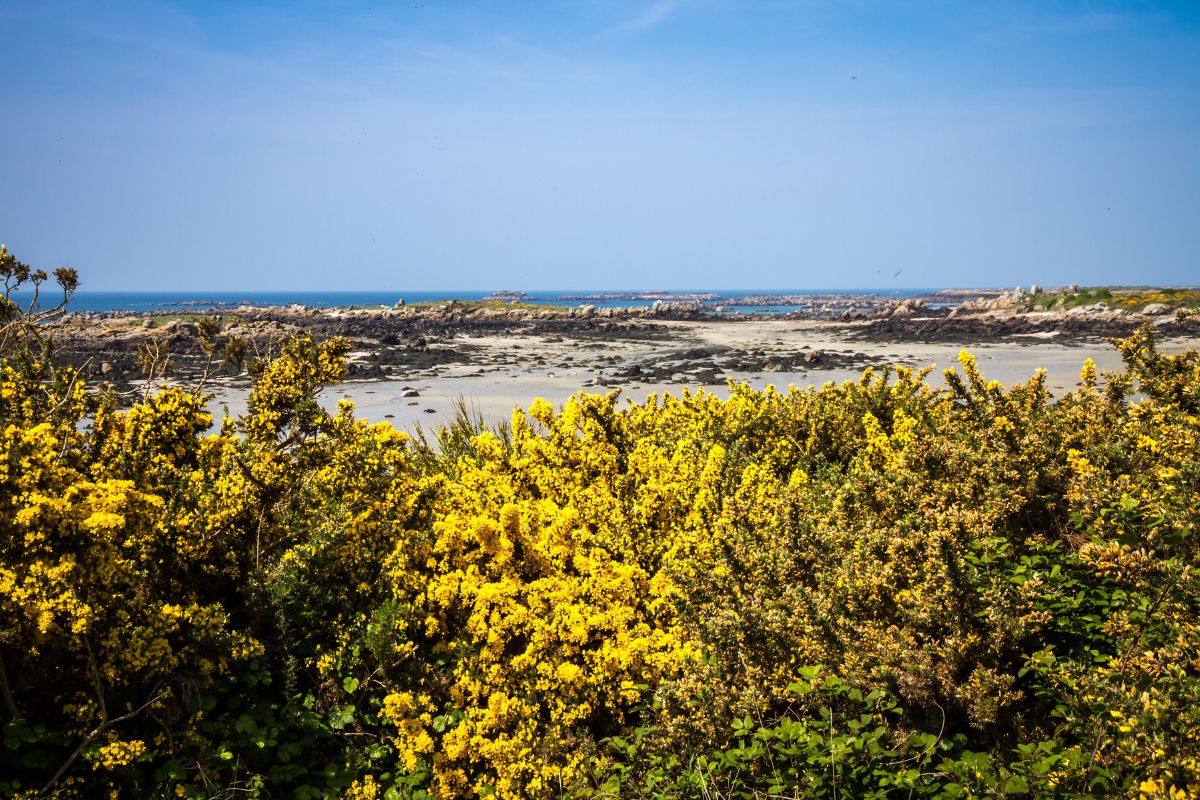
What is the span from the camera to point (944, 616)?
327cm

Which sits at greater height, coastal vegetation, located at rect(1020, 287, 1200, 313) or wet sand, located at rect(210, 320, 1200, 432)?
coastal vegetation, located at rect(1020, 287, 1200, 313)

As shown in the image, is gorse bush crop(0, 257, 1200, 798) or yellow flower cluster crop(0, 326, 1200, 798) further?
yellow flower cluster crop(0, 326, 1200, 798)

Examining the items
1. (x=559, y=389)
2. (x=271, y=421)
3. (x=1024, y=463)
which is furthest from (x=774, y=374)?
(x=271, y=421)

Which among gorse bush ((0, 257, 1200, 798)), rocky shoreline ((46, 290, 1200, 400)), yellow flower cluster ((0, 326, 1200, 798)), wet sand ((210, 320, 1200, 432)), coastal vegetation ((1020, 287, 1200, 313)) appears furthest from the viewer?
coastal vegetation ((1020, 287, 1200, 313))

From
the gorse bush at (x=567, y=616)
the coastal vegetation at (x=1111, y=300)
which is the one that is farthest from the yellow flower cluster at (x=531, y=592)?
the coastal vegetation at (x=1111, y=300)

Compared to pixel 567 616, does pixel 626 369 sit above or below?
above

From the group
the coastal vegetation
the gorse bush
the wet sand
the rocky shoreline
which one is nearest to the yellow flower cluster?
the gorse bush

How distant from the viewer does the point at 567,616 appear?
13.7 ft

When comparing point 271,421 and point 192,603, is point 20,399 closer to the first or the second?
point 271,421

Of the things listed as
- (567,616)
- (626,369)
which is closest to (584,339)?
(626,369)

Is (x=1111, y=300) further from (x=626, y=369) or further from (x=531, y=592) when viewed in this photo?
(x=531, y=592)

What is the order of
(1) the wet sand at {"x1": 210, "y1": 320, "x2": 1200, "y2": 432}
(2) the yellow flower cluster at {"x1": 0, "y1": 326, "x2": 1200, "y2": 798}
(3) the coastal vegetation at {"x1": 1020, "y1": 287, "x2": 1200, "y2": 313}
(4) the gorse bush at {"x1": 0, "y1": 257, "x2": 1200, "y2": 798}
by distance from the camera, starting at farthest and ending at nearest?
(3) the coastal vegetation at {"x1": 1020, "y1": 287, "x2": 1200, "y2": 313}, (1) the wet sand at {"x1": 210, "y1": 320, "x2": 1200, "y2": 432}, (2) the yellow flower cluster at {"x1": 0, "y1": 326, "x2": 1200, "y2": 798}, (4) the gorse bush at {"x1": 0, "y1": 257, "x2": 1200, "y2": 798}

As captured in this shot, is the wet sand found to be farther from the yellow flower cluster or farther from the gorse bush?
the gorse bush

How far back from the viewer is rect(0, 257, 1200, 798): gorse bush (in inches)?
122
